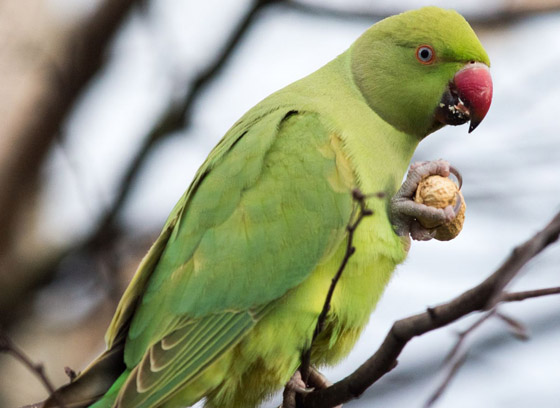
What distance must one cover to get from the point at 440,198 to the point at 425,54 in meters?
0.96

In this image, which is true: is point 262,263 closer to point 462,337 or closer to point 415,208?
point 415,208

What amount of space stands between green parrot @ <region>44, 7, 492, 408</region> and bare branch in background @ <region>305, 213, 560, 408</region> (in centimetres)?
49

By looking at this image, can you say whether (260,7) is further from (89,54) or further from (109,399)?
(109,399)

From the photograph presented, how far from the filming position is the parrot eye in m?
3.72

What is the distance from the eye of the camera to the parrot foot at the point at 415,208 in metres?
3.08

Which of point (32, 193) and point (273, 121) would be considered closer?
point (273, 121)

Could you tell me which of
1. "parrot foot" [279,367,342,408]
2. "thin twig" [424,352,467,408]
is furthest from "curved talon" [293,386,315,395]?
"thin twig" [424,352,467,408]

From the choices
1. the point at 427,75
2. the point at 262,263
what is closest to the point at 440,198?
the point at 262,263

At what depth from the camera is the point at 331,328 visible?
317cm

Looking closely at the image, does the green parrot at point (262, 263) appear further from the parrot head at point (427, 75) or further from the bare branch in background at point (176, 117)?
the bare branch in background at point (176, 117)

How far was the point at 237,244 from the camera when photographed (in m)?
3.23

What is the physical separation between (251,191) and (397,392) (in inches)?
106

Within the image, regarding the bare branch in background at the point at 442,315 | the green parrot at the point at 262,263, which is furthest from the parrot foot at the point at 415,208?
the bare branch in background at the point at 442,315

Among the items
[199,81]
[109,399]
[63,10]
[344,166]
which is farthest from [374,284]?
[63,10]
